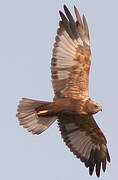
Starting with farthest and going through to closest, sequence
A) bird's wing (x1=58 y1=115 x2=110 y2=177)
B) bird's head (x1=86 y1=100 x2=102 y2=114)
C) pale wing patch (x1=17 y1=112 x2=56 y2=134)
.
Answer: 1. bird's wing (x1=58 y1=115 x2=110 y2=177)
2. pale wing patch (x1=17 y1=112 x2=56 y2=134)
3. bird's head (x1=86 y1=100 x2=102 y2=114)

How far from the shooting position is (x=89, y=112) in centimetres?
1138

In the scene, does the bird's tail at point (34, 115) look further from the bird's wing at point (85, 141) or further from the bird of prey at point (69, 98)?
the bird's wing at point (85, 141)

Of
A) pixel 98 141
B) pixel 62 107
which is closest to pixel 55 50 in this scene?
pixel 62 107

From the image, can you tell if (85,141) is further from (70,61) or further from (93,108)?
(70,61)

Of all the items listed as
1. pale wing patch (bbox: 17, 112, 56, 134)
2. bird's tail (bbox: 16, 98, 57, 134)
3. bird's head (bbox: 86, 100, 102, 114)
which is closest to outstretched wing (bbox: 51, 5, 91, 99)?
bird's head (bbox: 86, 100, 102, 114)

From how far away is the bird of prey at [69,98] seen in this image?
37.6 feet

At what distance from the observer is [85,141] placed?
40.8 feet

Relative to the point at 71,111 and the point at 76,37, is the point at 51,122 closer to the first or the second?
the point at 71,111

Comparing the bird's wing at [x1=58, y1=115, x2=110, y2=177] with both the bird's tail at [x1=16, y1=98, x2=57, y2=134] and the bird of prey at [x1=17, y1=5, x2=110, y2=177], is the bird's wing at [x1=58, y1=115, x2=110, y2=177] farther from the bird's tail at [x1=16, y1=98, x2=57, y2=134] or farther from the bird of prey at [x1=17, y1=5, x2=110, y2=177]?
the bird's tail at [x1=16, y1=98, x2=57, y2=134]

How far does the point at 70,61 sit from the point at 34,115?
1553 mm

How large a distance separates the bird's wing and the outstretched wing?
0.71 metres

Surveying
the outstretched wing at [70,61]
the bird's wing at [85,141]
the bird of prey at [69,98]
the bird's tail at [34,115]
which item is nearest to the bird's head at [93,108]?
the bird of prey at [69,98]

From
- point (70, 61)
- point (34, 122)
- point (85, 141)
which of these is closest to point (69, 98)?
point (70, 61)

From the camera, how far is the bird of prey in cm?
1146
